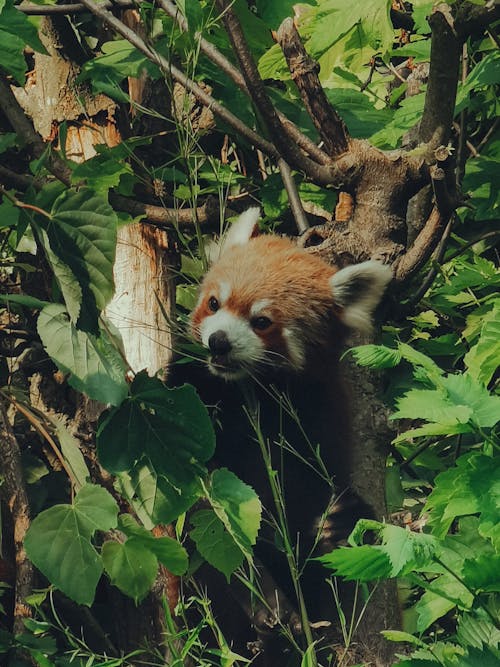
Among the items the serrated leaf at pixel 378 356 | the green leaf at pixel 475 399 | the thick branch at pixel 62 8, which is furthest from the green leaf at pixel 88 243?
the thick branch at pixel 62 8

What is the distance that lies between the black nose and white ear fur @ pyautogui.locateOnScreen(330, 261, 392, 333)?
44 cm

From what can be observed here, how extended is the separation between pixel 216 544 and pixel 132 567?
0.80ft

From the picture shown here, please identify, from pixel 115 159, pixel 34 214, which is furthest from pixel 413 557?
pixel 115 159

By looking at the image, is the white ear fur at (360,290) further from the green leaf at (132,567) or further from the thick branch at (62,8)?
the thick branch at (62,8)

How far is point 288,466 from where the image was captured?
3.36m

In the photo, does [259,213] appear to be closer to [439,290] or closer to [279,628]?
[439,290]

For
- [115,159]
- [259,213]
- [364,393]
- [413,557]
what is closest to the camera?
[413,557]

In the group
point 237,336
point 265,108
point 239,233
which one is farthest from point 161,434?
point 239,233

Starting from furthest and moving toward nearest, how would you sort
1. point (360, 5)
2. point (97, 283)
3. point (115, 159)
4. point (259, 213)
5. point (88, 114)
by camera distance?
point (259, 213) < point (88, 114) < point (115, 159) < point (360, 5) < point (97, 283)

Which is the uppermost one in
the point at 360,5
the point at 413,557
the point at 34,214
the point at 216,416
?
the point at 360,5

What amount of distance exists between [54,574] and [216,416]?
1079 millimetres

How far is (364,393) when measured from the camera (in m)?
2.93

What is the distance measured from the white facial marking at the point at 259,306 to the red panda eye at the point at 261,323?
21mm

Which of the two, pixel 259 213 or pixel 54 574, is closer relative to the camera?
pixel 54 574
